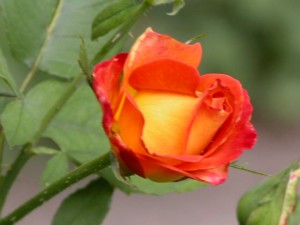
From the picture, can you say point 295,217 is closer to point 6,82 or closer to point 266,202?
point 266,202

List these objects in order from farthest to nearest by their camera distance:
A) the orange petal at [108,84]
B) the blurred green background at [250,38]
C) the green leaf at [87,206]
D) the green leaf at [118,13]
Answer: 1. the blurred green background at [250,38]
2. the green leaf at [87,206]
3. the green leaf at [118,13]
4. the orange petal at [108,84]

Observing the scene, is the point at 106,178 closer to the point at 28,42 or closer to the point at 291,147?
the point at 28,42

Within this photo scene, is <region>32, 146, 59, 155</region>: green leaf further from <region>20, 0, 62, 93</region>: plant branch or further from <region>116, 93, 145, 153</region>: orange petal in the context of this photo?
<region>116, 93, 145, 153</region>: orange petal

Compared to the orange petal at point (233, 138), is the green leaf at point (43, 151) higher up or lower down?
lower down

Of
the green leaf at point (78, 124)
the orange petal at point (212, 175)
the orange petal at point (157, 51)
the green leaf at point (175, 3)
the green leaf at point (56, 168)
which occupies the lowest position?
the green leaf at point (56, 168)

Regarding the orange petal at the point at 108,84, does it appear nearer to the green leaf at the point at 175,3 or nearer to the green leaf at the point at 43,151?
the green leaf at the point at 175,3

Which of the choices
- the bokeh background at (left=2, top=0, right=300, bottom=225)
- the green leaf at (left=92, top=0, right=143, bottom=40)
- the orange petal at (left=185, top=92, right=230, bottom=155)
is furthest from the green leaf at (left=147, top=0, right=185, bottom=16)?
the bokeh background at (left=2, top=0, right=300, bottom=225)

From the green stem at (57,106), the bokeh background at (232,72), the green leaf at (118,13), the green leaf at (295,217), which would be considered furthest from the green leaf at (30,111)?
the bokeh background at (232,72)
